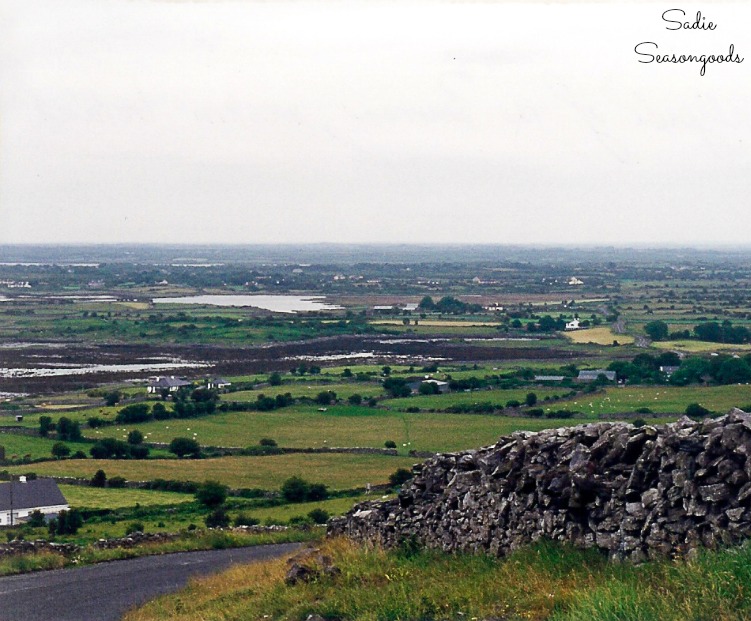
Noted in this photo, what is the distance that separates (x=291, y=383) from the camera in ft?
169

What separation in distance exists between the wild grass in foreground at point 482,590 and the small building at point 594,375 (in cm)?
2979

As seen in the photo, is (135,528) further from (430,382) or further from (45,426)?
(430,382)

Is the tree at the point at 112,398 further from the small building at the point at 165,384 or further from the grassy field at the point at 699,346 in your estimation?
the grassy field at the point at 699,346

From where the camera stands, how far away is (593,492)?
9.35m

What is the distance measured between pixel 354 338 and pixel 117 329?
17.8m

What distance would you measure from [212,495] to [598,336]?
1690 inches

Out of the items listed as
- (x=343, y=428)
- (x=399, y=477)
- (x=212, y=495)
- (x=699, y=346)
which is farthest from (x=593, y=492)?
(x=699, y=346)

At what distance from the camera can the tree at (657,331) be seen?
57.4 meters

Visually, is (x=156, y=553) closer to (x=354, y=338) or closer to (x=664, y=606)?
(x=664, y=606)

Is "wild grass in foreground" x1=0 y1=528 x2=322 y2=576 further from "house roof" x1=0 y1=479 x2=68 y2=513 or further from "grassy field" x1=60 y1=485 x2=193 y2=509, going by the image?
"grassy field" x1=60 y1=485 x2=193 y2=509

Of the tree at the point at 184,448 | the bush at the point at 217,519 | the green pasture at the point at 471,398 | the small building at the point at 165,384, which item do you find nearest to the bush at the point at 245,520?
the bush at the point at 217,519

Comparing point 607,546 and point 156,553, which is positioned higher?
point 607,546

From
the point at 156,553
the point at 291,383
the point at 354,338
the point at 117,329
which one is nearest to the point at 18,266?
the point at 117,329

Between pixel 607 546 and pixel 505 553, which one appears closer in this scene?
pixel 607 546
